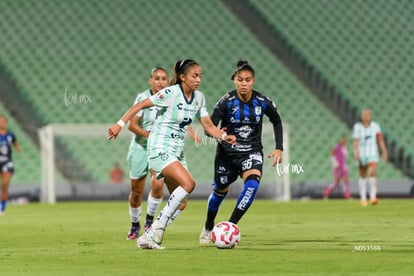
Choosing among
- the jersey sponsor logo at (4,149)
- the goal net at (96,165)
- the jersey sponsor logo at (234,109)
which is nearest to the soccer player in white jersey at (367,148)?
the goal net at (96,165)

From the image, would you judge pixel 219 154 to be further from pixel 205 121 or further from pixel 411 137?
pixel 411 137

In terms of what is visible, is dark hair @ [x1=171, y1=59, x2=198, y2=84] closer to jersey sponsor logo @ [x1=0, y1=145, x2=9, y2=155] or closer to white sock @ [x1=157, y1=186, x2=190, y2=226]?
white sock @ [x1=157, y1=186, x2=190, y2=226]

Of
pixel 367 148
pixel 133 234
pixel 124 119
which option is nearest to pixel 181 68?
pixel 124 119

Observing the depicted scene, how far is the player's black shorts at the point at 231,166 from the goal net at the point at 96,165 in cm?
1510

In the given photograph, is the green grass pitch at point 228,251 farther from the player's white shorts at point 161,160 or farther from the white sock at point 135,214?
the player's white shorts at point 161,160

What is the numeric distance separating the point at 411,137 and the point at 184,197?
20.4 m

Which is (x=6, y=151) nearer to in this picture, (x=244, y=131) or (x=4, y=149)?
(x=4, y=149)

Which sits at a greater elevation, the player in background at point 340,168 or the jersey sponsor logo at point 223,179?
the jersey sponsor logo at point 223,179

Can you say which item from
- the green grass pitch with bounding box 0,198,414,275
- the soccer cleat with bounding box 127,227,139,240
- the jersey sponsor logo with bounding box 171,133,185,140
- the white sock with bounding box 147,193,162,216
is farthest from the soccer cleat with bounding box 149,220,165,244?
the soccer cleat with bounding box 127,227,139,240

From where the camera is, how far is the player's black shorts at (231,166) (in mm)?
11141

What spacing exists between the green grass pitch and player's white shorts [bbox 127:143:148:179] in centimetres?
87

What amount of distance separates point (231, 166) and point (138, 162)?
172 centimetres

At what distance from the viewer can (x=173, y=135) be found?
1041cm

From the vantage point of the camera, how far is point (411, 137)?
96.4 ft
